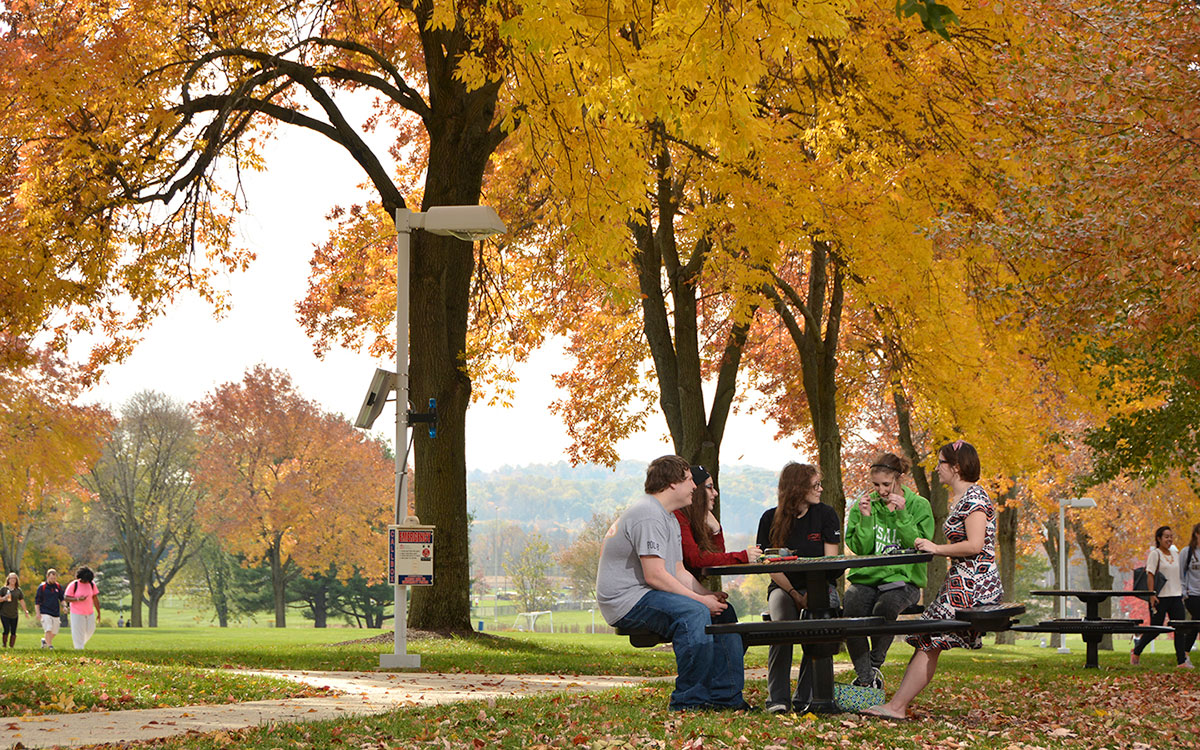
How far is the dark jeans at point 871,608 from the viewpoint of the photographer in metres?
8.97

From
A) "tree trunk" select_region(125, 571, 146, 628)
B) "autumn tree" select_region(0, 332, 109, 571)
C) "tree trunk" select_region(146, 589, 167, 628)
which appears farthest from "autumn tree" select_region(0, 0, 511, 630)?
"tree trunk" select_region(146, 589, 167, 628)

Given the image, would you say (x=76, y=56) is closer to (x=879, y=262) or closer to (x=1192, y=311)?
(x=879, y=262)

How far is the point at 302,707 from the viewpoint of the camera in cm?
947

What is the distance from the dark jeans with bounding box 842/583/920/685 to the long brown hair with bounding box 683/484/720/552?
115 cm

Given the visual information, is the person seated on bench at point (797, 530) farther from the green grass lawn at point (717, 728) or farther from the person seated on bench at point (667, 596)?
the person seated on bench at point (667, 596)

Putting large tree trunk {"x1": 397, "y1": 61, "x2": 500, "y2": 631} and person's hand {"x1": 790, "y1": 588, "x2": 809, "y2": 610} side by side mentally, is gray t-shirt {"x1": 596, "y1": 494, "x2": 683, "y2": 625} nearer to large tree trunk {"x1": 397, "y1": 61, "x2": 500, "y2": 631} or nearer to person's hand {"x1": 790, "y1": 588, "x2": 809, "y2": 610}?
person's hand {"x1": 790, "y1": 588, "x2": 809, "y2": 610}

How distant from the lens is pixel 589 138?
1130 centimetres

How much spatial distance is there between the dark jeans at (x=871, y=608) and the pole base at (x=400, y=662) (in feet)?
18.7

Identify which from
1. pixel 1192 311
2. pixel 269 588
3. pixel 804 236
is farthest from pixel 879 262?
pixel 269 588

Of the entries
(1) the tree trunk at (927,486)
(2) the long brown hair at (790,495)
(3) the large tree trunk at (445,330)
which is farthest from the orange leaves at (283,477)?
(2) the long brown hair at (790,495)

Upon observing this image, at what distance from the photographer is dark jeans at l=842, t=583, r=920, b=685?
897 cm

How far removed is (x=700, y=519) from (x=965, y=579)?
1.81 metres

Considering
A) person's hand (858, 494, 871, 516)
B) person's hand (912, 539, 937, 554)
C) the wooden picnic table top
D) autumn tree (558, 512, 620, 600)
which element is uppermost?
person's hand (858, 494, 871, 516)

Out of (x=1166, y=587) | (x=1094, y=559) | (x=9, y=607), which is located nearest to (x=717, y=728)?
(x=1166, y=587)
